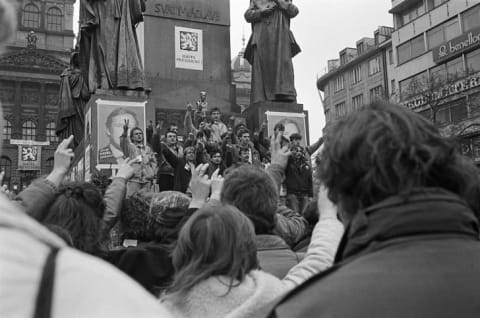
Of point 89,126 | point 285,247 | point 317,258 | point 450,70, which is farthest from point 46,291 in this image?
point 450,70

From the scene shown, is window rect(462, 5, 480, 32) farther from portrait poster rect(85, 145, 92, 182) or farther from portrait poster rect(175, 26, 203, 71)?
portrait poster rect(85, 145, 92, 182)

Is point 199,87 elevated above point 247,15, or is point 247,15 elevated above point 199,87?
point 247,15

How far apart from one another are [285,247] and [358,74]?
2660 inches

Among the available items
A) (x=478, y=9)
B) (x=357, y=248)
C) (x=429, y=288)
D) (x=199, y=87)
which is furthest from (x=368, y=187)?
(x=478, y=9)

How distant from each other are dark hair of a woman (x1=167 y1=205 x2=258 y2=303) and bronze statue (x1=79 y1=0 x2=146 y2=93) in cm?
1108

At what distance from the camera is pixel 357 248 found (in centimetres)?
155

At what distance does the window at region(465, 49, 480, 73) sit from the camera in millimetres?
43656

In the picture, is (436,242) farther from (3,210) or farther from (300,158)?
(300,158)

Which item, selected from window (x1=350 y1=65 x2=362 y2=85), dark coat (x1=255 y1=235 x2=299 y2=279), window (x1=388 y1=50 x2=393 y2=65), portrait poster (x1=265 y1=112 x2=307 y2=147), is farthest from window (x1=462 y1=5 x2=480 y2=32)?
dark coat (x1=255 y1=235 x2=299 y2=279)

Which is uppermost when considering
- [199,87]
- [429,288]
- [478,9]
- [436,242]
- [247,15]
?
[478,9]

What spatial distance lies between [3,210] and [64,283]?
0.15m

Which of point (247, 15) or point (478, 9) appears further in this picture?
point (478, 9)

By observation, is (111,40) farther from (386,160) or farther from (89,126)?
(386,160)

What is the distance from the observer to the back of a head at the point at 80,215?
10.1ft
